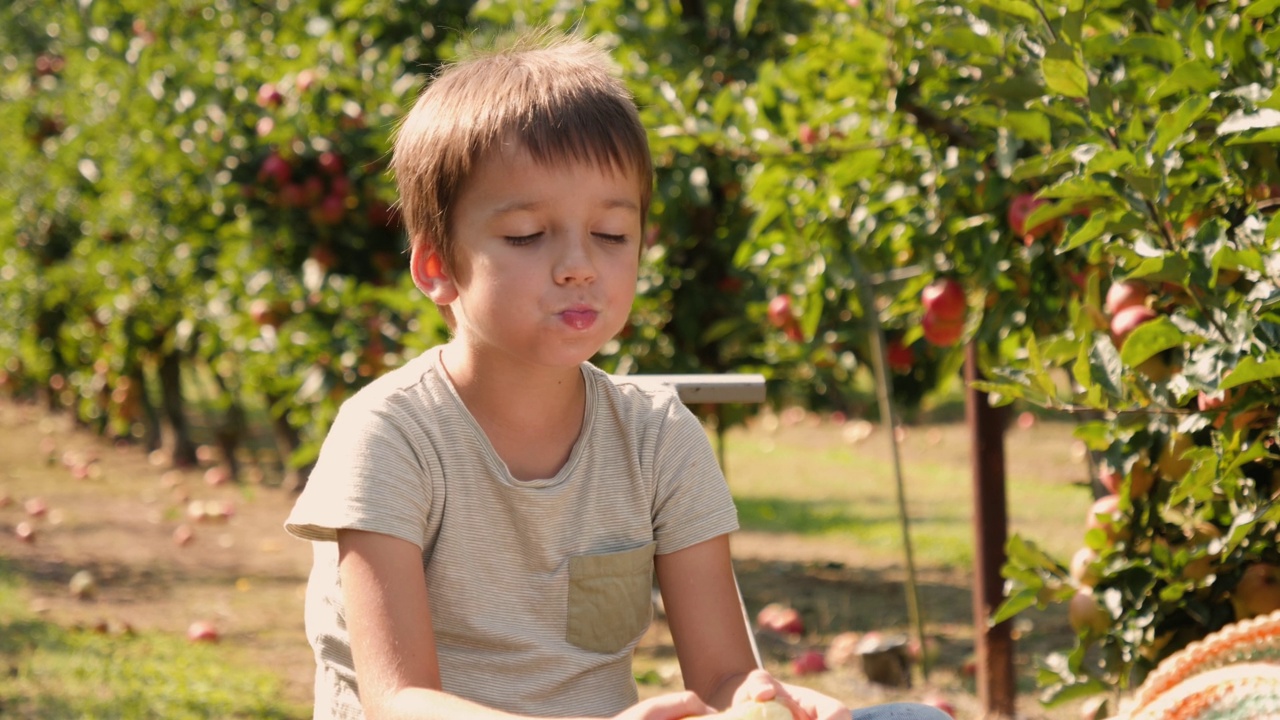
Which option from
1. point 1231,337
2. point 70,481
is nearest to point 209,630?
point 1231,337

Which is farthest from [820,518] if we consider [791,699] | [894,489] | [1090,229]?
[791,699]

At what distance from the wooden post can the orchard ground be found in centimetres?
22

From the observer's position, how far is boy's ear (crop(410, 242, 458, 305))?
1.71 meters

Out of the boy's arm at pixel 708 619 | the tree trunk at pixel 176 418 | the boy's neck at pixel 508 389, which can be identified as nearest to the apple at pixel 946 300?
the boy's arm at pixel 708 619

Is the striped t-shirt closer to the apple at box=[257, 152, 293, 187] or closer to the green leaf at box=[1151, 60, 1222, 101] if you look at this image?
the green leaf at box=[1151, 60, 1222, 101]

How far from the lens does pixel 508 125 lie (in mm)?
1605

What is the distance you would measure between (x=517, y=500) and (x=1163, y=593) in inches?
36.5

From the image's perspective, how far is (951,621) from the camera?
4840 mm

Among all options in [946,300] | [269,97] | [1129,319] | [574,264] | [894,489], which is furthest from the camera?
[894,489]

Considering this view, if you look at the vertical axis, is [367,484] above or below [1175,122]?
below

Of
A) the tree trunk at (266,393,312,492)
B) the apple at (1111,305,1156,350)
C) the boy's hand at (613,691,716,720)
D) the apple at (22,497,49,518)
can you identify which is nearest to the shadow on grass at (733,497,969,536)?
the tree trunk at (266,393,312,492)

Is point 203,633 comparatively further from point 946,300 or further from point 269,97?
point 946,300

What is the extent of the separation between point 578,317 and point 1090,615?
3.15ft

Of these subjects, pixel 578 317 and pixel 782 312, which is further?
pixel 782 312
